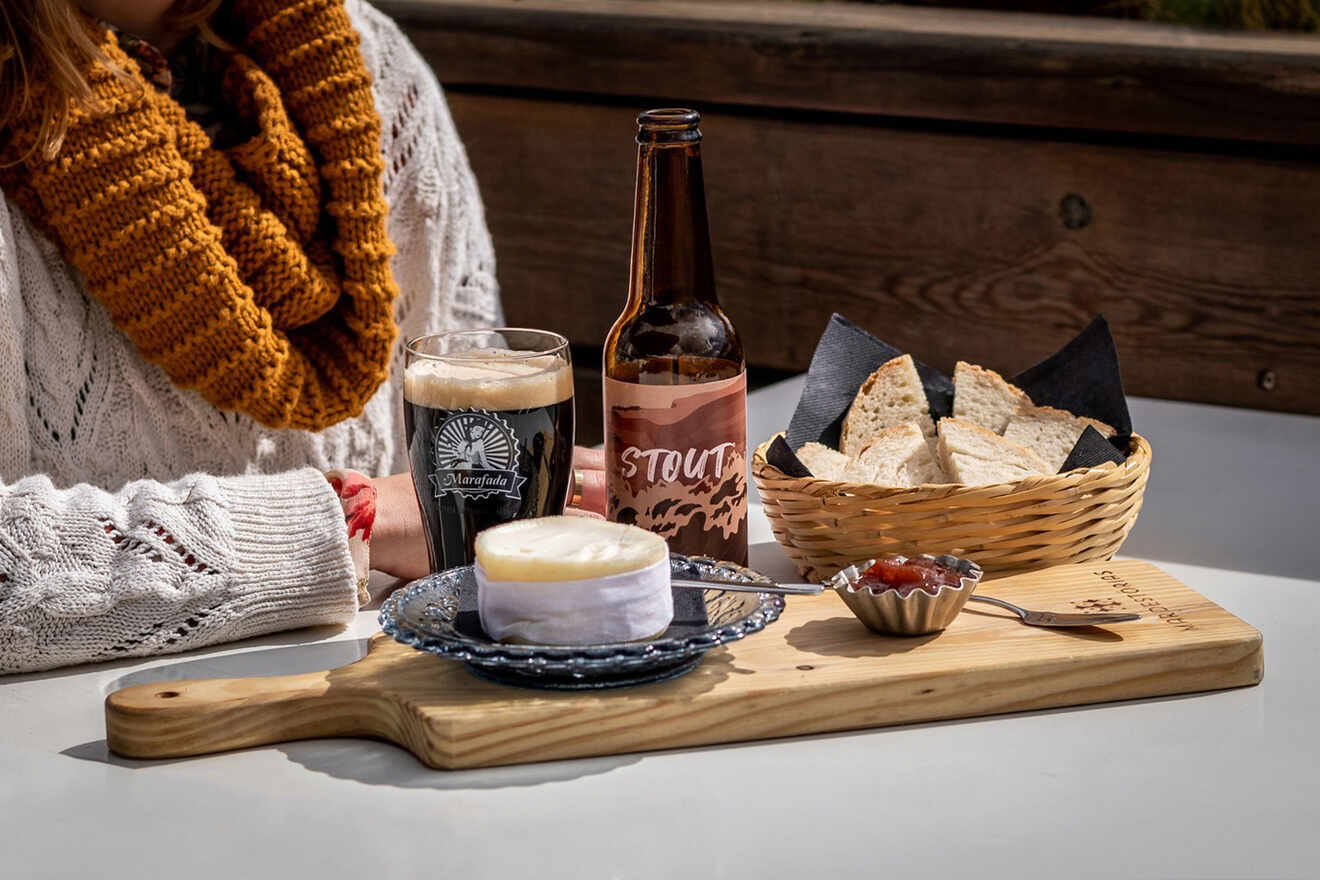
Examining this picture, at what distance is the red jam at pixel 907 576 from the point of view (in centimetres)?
87

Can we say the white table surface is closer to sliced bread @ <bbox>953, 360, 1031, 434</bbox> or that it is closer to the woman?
the woman

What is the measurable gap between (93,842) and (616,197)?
186 cm

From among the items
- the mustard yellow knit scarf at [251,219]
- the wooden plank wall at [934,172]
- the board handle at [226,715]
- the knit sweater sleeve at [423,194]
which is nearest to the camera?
the board handle at [226,715]

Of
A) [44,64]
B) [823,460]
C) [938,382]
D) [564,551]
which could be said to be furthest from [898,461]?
[44,64]

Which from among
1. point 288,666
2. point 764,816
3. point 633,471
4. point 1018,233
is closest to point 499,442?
point 633,471

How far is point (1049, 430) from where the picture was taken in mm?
1133

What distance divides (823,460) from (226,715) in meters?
→ 0.48

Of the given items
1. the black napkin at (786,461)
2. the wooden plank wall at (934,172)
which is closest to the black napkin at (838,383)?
the black napkin at (786,461)

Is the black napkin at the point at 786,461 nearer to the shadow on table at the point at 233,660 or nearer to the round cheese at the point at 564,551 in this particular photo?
the round cheese at the point at 564,551

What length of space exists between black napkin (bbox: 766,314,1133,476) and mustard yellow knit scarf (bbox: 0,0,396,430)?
46 centimetres

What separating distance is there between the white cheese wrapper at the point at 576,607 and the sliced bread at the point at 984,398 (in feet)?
1.40

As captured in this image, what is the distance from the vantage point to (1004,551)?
0.98m

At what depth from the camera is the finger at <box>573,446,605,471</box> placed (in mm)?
1188

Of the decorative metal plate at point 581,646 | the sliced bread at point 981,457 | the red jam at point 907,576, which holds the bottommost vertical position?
the decorative metal plate at point 581,646
